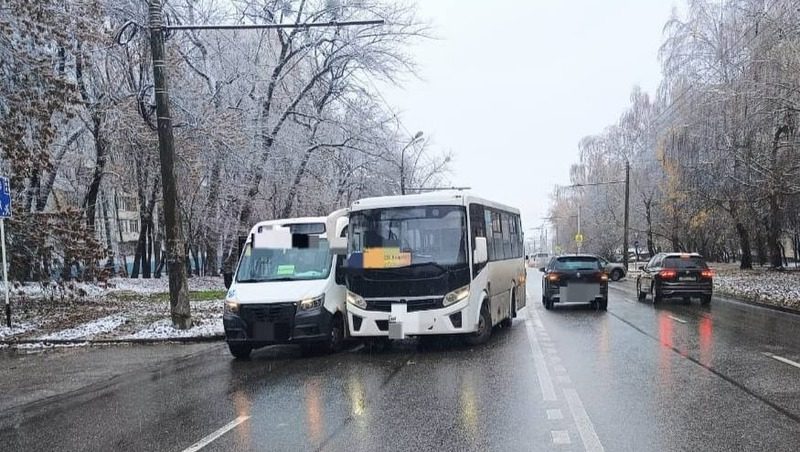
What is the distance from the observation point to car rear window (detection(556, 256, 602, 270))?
21.4 m

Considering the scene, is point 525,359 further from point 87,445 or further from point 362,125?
point 362,125

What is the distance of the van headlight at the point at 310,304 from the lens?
12367 mm

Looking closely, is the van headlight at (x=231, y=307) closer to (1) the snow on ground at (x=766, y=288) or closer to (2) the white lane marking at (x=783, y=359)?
(2) the white lane marking at (x=783, y=359)

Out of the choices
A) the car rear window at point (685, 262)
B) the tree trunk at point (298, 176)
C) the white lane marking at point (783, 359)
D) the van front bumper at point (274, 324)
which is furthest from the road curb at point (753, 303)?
the tree trunk at point (298, 176)

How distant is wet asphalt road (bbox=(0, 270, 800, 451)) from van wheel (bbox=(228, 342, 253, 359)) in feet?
0.74

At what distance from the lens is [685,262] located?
23.3 m

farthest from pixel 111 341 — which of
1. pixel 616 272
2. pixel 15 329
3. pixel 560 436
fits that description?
pixel 616 272

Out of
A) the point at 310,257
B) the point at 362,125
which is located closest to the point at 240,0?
the point at 362,125

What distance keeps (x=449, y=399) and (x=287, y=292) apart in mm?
4813

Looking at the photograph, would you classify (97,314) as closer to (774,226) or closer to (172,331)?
(172,331)

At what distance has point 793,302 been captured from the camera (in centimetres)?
2191

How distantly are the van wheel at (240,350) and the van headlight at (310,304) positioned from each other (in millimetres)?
1310

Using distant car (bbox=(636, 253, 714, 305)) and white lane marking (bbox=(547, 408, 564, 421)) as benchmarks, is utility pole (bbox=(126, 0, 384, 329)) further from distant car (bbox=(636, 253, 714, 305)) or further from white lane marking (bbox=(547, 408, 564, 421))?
distant car (bbox=(636, 253, 714, 305))

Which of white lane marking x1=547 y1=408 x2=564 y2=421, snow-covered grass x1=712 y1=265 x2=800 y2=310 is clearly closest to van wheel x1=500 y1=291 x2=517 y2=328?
white lane marking x1=547 y1=408 x2=564 y2=421
